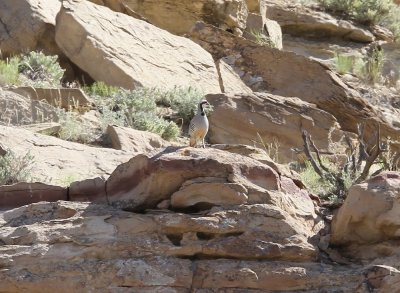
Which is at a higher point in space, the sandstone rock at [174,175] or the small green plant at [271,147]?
the sandstone rock at [174,175]

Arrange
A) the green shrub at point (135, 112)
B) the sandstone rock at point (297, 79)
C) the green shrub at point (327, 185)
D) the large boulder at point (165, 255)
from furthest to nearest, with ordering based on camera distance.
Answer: the sandstone rock at point (297, 79) < the green shrub at point (135, 112) < the green shrub at point (327, 185) < the large boulder at point (165, 255)

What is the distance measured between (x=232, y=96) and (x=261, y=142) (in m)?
0.68

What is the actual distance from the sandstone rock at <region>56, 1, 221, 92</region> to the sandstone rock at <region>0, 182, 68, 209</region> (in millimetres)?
4553

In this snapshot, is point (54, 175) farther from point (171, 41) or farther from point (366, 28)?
point (366, 28)

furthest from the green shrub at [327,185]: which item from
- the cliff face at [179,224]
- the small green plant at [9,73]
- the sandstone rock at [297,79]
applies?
the small green plant at [9,73]

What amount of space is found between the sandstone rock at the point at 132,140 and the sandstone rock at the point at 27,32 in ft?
10.3

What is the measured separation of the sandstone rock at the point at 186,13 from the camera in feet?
47.3

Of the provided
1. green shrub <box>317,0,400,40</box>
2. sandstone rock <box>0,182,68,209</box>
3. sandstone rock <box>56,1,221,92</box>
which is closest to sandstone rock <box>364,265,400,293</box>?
sandstone rock <box>0,182,68,209</box>

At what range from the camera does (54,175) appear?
805cm

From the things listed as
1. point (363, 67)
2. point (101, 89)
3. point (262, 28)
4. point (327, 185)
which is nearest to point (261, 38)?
point (262, 28)

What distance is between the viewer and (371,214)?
242 inches

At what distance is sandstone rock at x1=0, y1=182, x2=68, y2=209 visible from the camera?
21.8ft

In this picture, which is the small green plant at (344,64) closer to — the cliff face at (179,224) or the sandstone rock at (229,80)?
the sandstone rock at (229,80)

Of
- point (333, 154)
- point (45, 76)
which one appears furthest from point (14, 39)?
point (333, 154)
